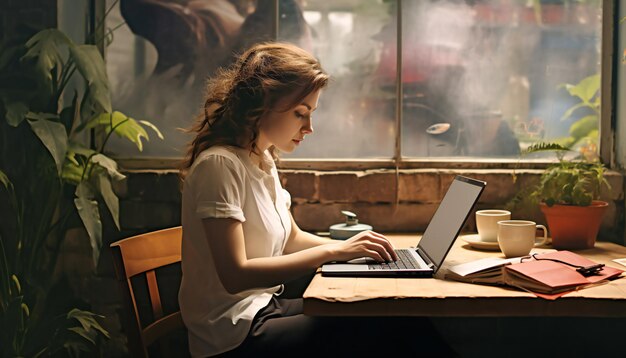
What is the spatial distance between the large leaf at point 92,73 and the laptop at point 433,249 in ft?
3.19

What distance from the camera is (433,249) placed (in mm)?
1788

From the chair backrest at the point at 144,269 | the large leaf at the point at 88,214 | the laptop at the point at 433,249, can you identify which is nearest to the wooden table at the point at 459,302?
the laptop at the point at 433,249

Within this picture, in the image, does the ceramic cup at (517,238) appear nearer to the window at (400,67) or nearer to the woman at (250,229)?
the woman at (250,229)

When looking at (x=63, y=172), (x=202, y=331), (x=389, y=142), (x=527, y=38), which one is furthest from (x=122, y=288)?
(x=527, y=38)

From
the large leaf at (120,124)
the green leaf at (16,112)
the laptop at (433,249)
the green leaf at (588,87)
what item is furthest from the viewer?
the green leaf at (588,87)

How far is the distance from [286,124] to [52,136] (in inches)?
30.2

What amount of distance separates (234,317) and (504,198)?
48.4 inches

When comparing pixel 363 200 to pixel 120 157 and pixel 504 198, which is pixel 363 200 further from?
pixel 120 157

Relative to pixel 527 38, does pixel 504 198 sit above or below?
below

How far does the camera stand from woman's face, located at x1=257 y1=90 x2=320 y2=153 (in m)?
1.77

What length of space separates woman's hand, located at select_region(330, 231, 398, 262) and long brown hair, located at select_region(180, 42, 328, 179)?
38cm

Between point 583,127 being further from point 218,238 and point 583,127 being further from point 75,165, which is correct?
point 75,165

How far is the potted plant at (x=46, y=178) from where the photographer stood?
208cm

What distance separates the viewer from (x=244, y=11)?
8.14 feet
